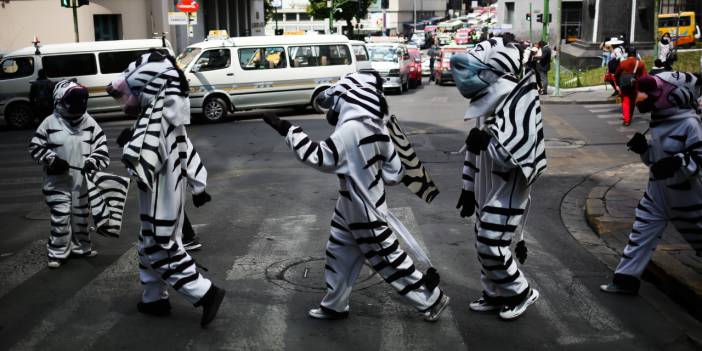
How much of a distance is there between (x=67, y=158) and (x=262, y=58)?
13.7 meters

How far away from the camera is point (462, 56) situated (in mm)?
5875

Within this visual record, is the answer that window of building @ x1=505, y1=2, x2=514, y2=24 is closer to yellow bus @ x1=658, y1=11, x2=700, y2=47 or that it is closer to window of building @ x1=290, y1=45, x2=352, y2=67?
yellow bus @ x1=658, y1=11, x2=700, y2=47

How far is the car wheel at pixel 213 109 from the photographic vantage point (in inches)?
802

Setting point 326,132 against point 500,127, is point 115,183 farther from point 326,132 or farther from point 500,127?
point 326,132

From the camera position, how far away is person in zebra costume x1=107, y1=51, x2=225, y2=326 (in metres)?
5.79

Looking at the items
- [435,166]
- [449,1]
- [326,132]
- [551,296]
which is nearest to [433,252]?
[551,296]

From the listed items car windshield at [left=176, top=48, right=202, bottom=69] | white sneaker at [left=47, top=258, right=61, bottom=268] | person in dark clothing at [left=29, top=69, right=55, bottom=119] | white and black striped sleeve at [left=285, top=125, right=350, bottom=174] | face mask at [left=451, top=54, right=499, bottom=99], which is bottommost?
white sneaker at [left=47, top=258, right=61, bottom=268]

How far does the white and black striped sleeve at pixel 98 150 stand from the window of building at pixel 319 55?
13.7 metres

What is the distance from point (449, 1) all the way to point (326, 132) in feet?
428

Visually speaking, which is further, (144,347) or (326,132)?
(326,132)

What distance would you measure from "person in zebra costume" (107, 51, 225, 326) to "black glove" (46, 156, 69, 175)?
1.63 m

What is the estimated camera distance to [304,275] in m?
7.11

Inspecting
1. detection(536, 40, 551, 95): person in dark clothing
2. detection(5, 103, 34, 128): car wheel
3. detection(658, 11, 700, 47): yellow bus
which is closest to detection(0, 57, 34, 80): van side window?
detection(5, 103, 34, 128): car wheel

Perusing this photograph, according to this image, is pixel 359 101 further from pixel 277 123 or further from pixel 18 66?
pixel 18 66
